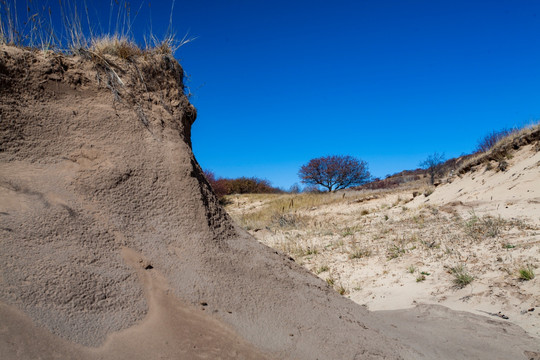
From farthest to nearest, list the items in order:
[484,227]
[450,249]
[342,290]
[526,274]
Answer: [484,227], [450,249], [342,290], [526,274]

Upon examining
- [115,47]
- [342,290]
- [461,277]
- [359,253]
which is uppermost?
[115,47]

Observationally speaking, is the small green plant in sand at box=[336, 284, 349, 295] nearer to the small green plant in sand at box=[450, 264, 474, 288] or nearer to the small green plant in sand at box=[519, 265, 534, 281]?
the small green plant in sand at box=[450, 264, 474, 288]

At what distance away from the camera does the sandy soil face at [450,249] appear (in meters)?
3.83

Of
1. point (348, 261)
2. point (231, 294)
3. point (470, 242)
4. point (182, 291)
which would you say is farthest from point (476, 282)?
point (182, 291)

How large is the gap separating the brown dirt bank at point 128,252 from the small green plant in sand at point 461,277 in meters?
1.16

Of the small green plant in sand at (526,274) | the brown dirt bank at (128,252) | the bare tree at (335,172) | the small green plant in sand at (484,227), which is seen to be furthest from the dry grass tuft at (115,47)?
the bare tree at (335,172)

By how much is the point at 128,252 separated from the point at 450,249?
16.4 feet

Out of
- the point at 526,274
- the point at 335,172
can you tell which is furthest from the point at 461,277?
the point at 335,172

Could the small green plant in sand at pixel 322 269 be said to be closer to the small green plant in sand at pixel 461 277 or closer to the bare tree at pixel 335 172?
the small green plant in sand at pixel 461 277

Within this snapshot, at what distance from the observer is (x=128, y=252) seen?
6.62 ft

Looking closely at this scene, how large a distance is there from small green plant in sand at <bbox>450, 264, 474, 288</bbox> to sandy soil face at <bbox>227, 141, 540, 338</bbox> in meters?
0.01

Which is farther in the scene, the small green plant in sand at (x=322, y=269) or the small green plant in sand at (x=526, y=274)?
the small green plant in sand at (x=322, y=269)

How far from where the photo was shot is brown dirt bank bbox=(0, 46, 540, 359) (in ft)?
5.22

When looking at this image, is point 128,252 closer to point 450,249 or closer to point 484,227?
point 450,249
